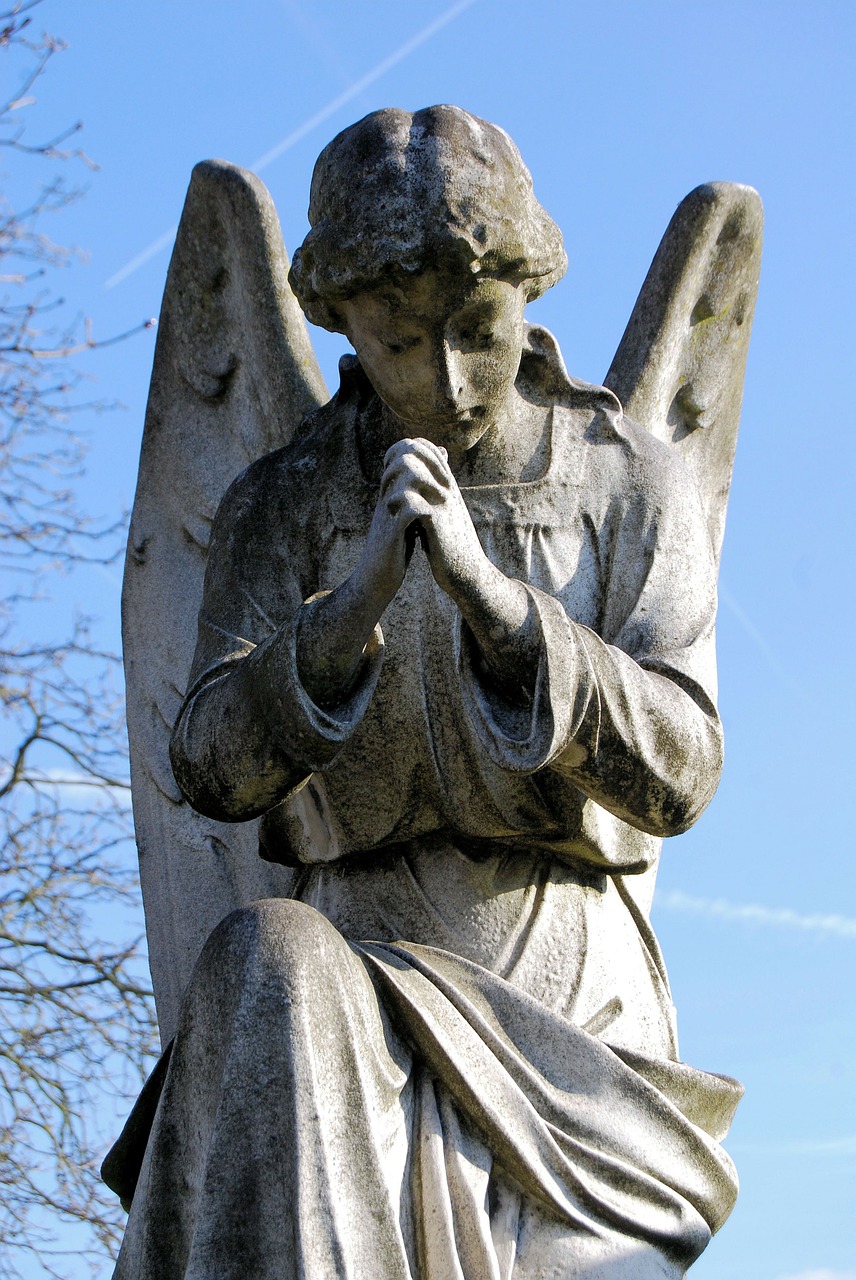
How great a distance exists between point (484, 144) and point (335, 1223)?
6.61ft

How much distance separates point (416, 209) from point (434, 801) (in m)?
1.12

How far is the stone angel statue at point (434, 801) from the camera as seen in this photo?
3.99m

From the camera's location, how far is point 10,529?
938 cm

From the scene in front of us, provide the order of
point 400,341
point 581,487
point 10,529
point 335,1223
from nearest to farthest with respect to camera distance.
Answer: point 335,1223 → point 400,341 → point 581,487 → point 10,529

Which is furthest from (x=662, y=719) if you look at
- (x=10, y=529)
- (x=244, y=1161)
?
(x=10, y=529)

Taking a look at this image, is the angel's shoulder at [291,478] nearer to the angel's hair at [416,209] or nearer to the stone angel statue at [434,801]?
the stone angel statue at [434,801]

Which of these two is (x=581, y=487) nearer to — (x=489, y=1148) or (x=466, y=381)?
(x=466, y=381)

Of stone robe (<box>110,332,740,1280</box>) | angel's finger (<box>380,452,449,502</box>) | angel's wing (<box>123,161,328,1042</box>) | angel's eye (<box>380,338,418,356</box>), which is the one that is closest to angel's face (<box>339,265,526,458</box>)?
angel's eye (<box>380,338,418,356</box>)

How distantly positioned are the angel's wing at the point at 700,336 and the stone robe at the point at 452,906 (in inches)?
25.6

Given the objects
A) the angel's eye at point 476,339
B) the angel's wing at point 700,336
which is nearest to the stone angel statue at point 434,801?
the angel's eye at point 476,339

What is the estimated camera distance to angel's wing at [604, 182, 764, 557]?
5566 mm

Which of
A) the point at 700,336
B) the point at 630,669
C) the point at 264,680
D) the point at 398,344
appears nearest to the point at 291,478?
the point at 398,344

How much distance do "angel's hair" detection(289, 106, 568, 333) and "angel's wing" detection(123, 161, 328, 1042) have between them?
89 cm

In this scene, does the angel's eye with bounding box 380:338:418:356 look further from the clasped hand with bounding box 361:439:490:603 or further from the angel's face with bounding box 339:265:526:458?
the clasped hand with bounding box 361:439:490:603
